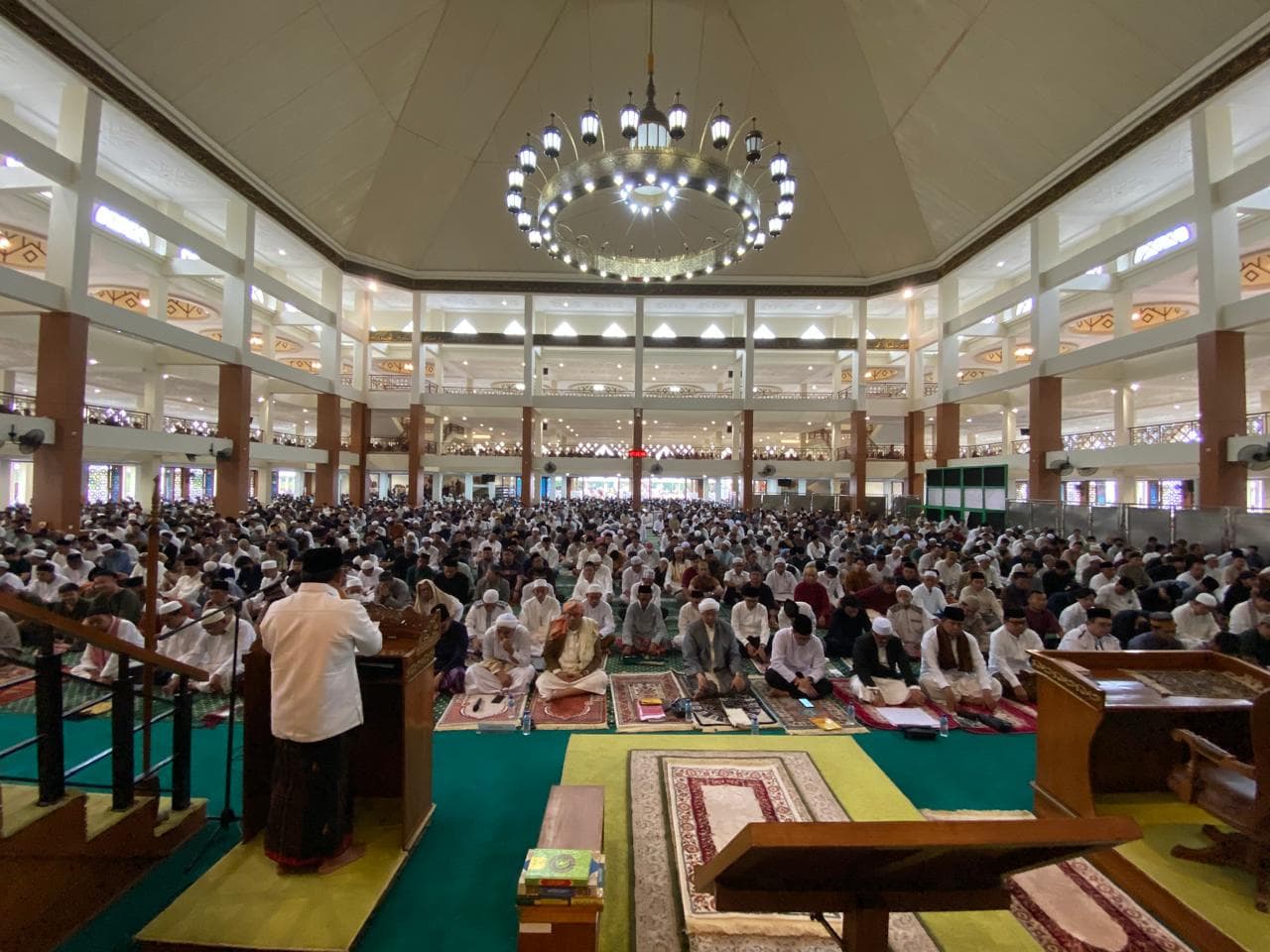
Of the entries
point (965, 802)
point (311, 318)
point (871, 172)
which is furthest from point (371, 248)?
point (965, 802)

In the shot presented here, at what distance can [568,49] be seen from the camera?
1405 cm

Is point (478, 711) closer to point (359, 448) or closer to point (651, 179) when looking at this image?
point (651, 179)

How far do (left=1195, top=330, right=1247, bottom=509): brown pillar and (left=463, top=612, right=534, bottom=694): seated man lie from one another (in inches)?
438

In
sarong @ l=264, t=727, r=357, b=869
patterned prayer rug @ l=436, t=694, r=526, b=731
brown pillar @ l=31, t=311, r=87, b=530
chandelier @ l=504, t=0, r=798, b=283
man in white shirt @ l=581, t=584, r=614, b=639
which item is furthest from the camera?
brown pillar @ l=31, t=311, r=87, b=530

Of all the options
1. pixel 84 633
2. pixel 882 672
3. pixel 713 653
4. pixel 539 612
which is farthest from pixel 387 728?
pixel 882 672

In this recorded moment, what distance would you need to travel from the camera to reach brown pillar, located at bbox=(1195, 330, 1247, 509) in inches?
A: 375

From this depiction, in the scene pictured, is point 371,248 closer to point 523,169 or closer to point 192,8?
point 192,8

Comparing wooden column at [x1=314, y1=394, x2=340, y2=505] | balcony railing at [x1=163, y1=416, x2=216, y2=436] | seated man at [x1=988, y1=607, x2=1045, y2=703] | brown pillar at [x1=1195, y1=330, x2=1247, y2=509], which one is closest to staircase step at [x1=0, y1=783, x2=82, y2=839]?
seated man at [x1=988, y1=607, x2=1045, y2=703]

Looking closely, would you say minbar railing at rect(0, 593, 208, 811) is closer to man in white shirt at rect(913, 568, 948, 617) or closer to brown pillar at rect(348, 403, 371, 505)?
man in white shirt at rect(913, 568, 948, 617)

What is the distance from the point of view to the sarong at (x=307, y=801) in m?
2.38

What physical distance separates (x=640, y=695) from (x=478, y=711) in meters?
1.26

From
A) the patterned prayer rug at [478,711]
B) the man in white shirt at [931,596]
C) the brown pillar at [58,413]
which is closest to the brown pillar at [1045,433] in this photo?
the man in white shirt at [931,596]

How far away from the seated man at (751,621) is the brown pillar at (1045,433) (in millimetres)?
10885

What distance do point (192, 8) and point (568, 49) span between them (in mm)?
7600
